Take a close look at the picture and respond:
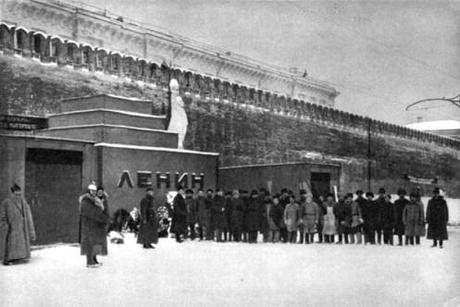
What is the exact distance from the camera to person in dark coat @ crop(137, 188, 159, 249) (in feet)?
28.8

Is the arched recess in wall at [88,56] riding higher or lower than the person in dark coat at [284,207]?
higher

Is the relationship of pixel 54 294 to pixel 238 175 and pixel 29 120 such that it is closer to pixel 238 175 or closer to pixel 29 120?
pixel 29 120

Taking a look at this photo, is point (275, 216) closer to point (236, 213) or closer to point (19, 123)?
point (236, 213)

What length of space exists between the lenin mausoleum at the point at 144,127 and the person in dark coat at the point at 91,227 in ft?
3.42

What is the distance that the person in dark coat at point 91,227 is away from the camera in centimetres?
679

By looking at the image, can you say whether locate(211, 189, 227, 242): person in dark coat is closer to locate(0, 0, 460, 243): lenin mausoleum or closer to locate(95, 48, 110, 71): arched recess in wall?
locate(0, 0, 460, 243): lenin mausoleum

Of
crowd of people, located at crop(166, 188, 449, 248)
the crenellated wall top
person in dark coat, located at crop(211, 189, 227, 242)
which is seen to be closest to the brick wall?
the crenellated wall top

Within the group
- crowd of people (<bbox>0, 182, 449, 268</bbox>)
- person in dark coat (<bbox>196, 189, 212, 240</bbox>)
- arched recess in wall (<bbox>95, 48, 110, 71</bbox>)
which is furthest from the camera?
arched recess in wall (<bbox>95, 48, 110, 71</bbox>)

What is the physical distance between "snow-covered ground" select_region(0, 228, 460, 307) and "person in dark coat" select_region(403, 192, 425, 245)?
118 cm

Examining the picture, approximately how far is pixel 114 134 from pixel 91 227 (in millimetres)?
5093

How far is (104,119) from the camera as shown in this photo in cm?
1214

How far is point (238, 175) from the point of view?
571 inches

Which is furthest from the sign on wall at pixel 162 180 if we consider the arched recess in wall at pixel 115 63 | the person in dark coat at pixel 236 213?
the arched recess in wall at pixel 115 63

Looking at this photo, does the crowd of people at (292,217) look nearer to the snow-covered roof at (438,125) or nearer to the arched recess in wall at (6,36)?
the arched recess in wall at (6,36)
